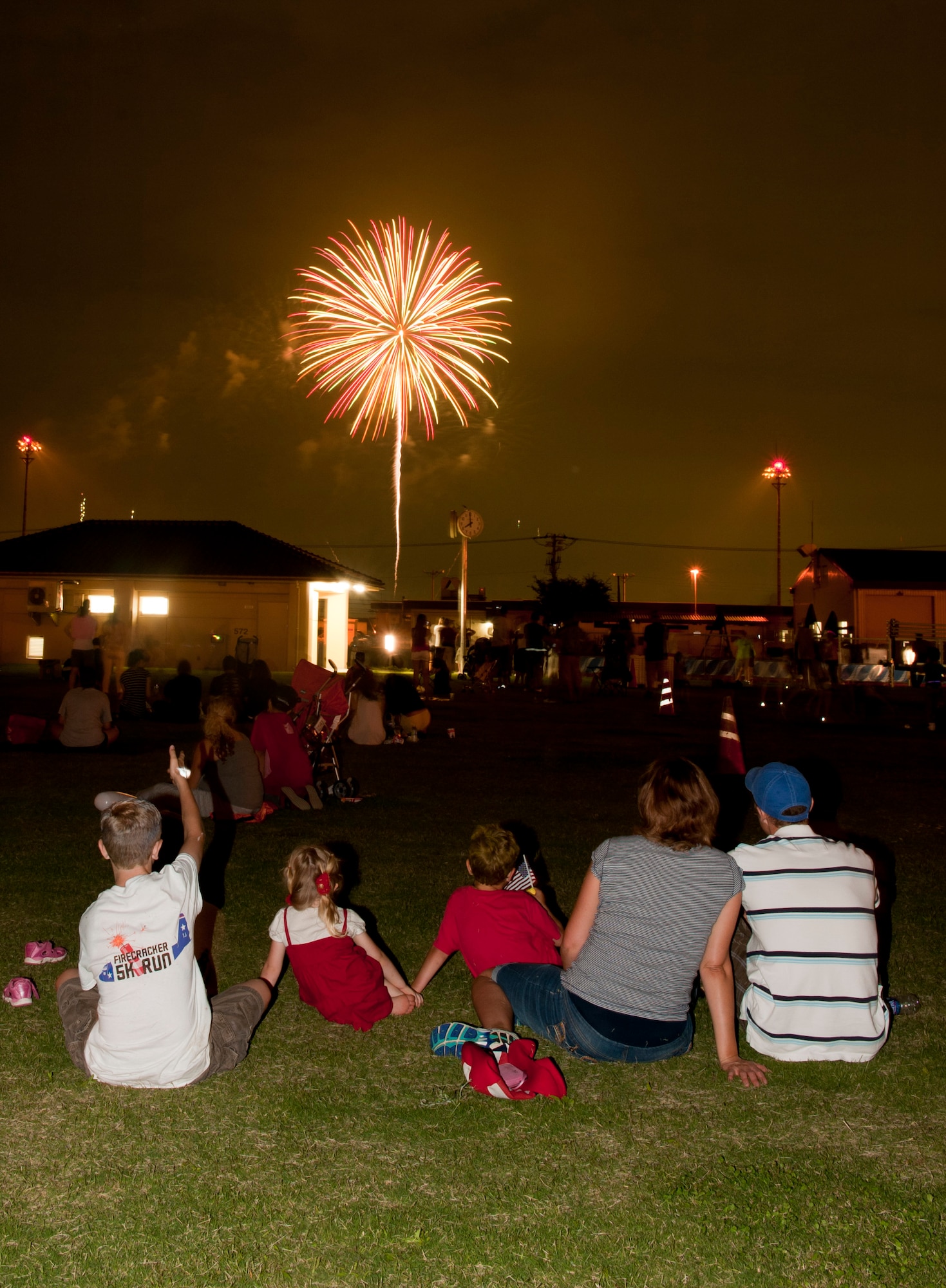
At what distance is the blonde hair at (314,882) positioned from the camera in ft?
14.7

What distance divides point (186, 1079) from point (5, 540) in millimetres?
45628

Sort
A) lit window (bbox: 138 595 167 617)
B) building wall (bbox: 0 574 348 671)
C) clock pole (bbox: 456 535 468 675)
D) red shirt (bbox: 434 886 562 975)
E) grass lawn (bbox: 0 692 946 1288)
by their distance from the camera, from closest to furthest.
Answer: grass lawn (bbox: 0 692 946 1288) → red shirt (bbox: 434 886 562 975) → clock pole (bbox: 456 535 468 675) → building wall (bbox: 0 574 348 671) → lit window (bbox: 138 595 167 617)

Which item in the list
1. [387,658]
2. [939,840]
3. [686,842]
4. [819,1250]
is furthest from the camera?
[387,658]

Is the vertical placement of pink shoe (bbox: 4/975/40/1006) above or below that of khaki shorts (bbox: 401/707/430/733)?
below

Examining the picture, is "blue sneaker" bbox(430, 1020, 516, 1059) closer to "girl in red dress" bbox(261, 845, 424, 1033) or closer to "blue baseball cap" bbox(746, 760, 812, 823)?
"girl in red dress" bbox(261, 845, 424, 1033)

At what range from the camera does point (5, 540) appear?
44.6 meters

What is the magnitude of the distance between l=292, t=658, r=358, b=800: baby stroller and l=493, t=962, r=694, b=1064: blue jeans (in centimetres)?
646

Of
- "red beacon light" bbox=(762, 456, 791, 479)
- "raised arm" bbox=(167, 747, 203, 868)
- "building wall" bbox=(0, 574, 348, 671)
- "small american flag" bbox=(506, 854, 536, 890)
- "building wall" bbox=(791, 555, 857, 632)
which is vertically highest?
"red beacon light" bbox=(762, 456, 791, 479)

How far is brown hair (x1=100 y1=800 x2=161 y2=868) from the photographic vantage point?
3.70 meters

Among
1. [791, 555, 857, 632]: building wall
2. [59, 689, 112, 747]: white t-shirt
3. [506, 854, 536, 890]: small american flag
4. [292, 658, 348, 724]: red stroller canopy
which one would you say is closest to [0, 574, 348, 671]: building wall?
[59, 689, 112, 747]: white t-shirt

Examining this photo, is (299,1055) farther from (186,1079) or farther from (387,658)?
(387,658)

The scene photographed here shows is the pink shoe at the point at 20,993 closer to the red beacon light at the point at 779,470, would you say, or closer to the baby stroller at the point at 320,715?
the baby stroller at the point at 320,715

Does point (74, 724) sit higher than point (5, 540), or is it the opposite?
point (5, 540)

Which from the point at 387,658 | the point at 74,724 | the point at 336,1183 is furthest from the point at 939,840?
the point at 387,658
